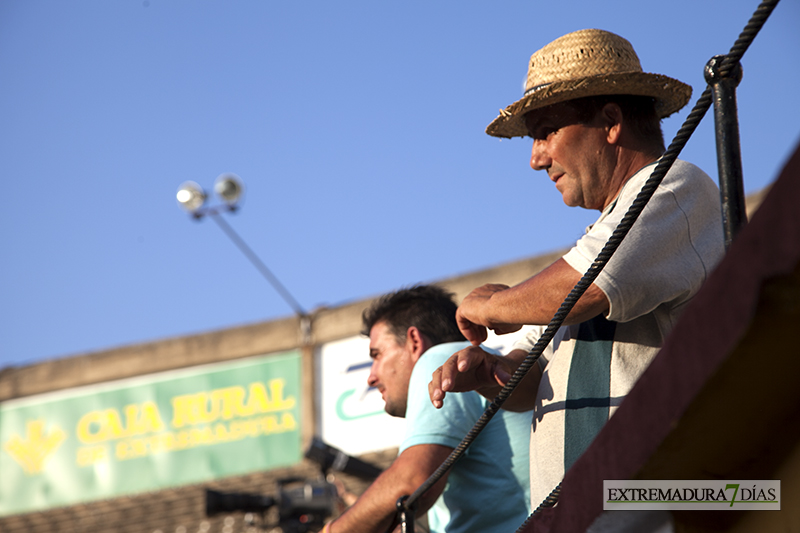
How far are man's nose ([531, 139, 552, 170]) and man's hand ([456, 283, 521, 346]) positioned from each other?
43cm

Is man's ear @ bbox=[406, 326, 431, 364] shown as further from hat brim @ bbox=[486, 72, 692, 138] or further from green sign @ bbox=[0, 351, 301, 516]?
green sign @ bbox=[0, 351, 301, 516]

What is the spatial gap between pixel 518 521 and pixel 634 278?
1079mm

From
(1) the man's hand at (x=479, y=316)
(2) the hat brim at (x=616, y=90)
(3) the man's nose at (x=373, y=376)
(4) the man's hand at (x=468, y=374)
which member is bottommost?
(4) the man's hand at (x=468, y=374)

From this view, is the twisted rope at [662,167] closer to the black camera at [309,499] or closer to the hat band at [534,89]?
the hat band at [534,89]

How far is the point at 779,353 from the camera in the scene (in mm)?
1095

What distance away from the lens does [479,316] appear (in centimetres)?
197

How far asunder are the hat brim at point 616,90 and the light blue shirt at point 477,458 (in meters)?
0.76

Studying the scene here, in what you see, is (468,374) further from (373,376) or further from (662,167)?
(373,376)

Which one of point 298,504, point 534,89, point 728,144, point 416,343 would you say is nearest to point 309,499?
point 298,504

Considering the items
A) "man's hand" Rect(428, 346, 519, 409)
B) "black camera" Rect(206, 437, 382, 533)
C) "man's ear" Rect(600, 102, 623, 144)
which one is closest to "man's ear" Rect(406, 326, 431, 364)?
"man's hand" Rect(428, 346, 519, 409)

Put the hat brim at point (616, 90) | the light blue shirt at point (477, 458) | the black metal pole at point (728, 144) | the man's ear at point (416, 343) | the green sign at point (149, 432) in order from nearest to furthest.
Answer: the black metal pole at point (728, 144)
the hat brim at point (616, 90)
the light blue shirt at point (477, 458)
the man's ear at point (416, 343)
the green sign at point (149, 432)

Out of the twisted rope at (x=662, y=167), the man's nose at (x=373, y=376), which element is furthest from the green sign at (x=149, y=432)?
the twisted rope at (x=662, y=167)

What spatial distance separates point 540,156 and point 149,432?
→ 752 centimetres

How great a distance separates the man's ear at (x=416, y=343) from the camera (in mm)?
3098
